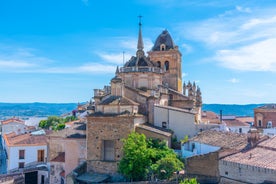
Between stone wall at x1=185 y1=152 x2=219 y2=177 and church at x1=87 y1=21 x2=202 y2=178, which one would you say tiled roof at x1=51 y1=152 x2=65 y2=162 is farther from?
stone wall at x1=185 y1=152 x2=219 y2=177

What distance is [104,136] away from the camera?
2916 centimetres

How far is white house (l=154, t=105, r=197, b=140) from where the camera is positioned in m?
32.3

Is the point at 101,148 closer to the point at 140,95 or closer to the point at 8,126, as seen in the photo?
the point at 140,95

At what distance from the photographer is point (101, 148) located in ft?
96.4

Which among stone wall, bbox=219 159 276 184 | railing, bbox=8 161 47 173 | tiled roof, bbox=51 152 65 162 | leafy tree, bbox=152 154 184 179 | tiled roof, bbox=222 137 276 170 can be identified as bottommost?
railing, bbox=8 161 47 173

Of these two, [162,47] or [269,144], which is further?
[162,47]

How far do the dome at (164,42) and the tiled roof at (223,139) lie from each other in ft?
64.5

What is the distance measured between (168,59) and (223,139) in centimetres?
2169

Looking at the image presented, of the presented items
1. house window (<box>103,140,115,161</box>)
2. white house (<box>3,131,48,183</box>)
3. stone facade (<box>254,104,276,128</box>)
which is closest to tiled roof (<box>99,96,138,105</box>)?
house window (<box>103,140,115,161</box>)

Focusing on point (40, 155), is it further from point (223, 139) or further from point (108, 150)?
point (223, 139)

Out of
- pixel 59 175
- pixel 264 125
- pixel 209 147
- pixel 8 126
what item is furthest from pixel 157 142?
pixel 8 126

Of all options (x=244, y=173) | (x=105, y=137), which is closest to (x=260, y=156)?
(x=244, y=173)

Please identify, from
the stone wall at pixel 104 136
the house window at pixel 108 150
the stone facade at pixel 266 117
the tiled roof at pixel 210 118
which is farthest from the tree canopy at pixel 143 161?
the stone facade at pixel 266 117

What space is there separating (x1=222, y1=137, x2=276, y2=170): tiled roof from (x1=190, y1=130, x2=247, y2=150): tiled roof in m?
1.51
